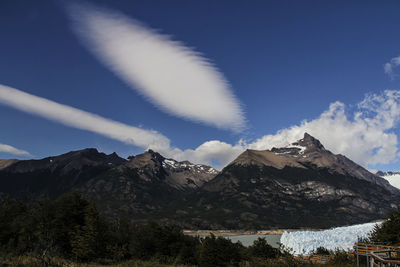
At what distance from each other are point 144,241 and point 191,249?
11.2 meters

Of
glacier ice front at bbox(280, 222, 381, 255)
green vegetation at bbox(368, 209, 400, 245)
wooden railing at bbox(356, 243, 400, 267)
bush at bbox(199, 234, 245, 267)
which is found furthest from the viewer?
glacier ice front at bbox(280, 222, 381, 255)

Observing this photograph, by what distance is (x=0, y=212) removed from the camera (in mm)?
69375

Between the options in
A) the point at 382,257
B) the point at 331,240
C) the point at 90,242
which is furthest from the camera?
the point at 331,240

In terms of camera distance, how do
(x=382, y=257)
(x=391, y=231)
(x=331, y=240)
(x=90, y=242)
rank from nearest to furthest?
(x=382, y=257), (x=90, y=242), (x=391, y=231), (x=331, y=240)

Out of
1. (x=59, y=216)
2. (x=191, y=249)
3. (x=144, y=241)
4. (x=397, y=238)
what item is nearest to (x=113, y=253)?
(x=59, y=216)

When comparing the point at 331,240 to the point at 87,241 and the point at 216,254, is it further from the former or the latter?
the point at 87,241

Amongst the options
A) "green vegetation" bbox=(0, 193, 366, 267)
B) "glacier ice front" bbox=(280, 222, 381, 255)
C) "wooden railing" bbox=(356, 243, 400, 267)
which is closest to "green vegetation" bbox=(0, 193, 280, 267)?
"green vegetation" bbox=(0, 193, 366, 267)

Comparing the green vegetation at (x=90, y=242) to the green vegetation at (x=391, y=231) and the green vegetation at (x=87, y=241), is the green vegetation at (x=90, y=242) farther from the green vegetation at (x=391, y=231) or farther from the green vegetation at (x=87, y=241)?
the green vegetation at (x=391, y=231)

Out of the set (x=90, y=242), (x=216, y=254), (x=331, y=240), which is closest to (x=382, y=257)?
(x=90, y=242)

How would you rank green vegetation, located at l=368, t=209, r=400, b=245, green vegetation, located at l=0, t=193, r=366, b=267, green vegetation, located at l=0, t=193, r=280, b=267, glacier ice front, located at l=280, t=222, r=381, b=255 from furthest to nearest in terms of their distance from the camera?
glacier ice front, located at l=280, t=222, r=381, b=255
green vegetation, located at l=368, t=209, r=400, b=245
green vegetation, located at l=0, t=193, r=280, b=267
green vegetation, located at l=0, t=193, r=366, b=267

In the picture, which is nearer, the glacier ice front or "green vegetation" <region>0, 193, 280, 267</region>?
"green vegetation" <region>0, 193, 280, 267</region>

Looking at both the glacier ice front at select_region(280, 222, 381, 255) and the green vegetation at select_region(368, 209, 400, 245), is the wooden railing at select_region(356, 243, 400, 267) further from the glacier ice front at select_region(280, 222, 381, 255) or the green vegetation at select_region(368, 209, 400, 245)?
the glacier ice front at select_region(280, 222, 381, 255)

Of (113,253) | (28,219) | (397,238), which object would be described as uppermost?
(397,238)

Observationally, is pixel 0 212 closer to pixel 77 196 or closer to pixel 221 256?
pixel 77 196
